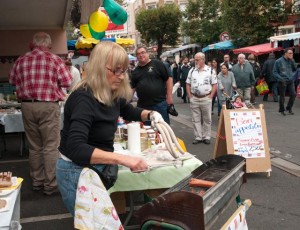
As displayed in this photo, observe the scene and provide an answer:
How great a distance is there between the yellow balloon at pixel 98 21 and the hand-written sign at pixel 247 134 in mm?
3134

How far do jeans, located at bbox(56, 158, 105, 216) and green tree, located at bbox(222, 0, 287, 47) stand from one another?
1919 centimetres

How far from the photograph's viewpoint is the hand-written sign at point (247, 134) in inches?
215

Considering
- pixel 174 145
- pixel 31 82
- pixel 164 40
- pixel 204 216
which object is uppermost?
pixel 164 40

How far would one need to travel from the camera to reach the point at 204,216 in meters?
1.96

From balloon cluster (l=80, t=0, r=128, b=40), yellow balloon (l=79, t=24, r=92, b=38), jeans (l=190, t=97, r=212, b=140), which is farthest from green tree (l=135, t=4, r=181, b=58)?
jeans (l=190, t=97, r=212, b=140)

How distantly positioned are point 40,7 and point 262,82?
910 centimetres

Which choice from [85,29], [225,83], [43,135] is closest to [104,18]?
[85,29]

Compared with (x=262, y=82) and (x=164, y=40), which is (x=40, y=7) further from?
(x=164, y=40)

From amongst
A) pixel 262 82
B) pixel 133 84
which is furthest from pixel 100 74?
pixel 262 82

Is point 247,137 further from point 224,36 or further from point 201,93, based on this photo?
point 224,36

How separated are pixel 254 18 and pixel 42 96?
17.7 meters

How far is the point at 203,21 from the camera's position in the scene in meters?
32.0

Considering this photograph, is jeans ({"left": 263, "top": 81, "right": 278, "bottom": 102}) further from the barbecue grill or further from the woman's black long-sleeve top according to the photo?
the woman's black long-sleeve top

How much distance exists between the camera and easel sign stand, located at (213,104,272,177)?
544 centimetres
